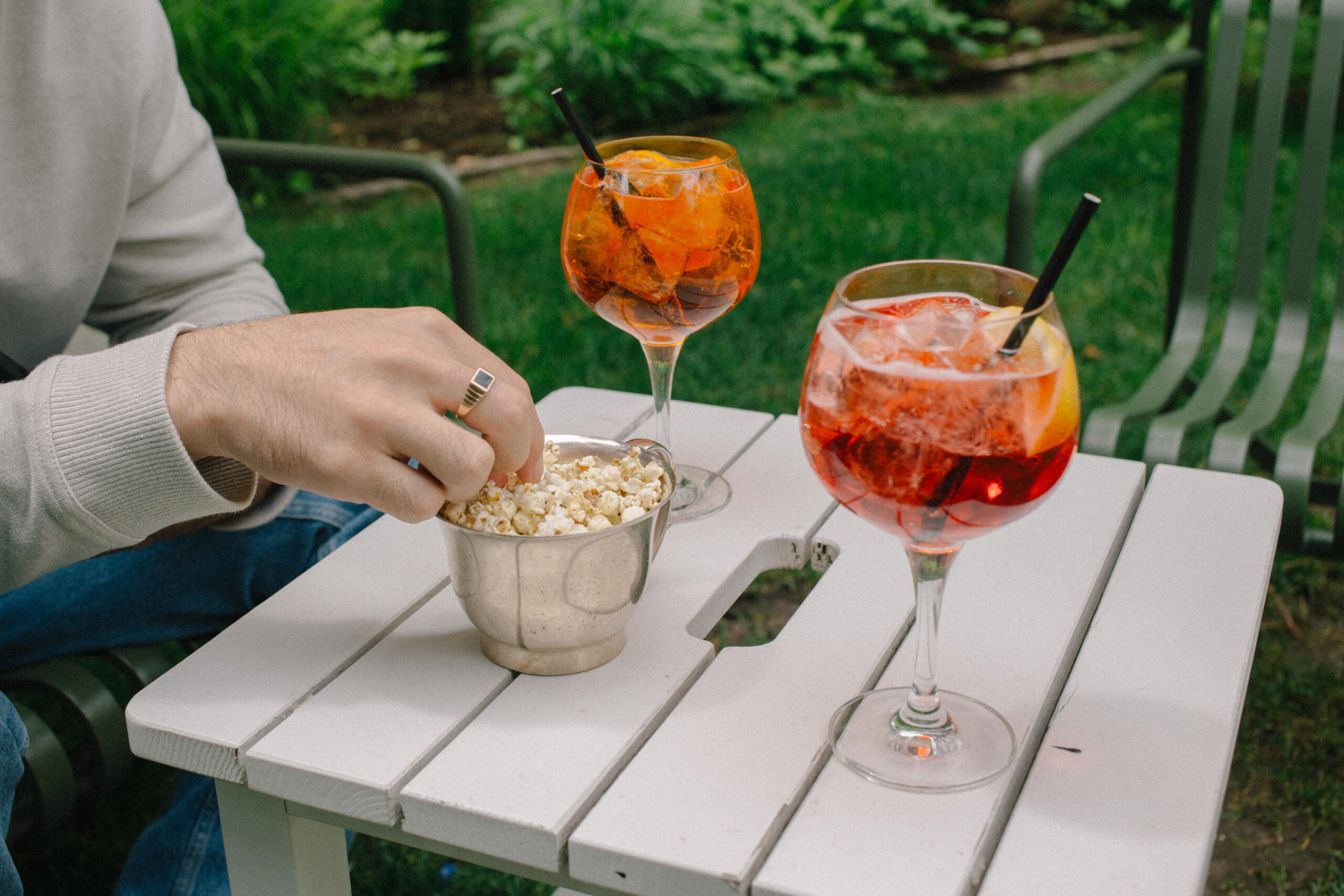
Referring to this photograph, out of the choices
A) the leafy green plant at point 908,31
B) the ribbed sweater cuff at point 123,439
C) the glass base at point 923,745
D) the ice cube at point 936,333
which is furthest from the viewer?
the leafy green plant at point 908,31

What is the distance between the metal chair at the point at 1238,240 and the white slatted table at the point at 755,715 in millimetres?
710

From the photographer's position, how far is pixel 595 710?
3.15 ft

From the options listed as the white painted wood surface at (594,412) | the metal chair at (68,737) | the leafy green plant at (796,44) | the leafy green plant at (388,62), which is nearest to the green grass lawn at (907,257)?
the leafy green plant at (796,44)

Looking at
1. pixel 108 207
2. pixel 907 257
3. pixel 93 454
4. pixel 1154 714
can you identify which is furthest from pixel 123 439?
pixel 907 257

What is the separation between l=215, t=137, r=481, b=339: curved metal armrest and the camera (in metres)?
2.05

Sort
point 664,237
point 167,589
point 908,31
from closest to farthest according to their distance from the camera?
1. point 664,237
2. point 167,589
3. point 908,31

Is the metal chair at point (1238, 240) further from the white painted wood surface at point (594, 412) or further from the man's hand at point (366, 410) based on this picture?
the man's hand at point (366, 410)

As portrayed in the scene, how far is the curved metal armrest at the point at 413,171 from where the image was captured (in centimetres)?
205

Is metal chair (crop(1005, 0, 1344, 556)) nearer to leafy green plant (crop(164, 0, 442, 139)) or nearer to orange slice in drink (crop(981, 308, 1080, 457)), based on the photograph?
orange slice in drink (crop(981, 308, 1080, 457))

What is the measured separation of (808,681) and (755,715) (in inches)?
2.6

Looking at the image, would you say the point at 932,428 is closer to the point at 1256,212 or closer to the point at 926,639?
the point at 926,639

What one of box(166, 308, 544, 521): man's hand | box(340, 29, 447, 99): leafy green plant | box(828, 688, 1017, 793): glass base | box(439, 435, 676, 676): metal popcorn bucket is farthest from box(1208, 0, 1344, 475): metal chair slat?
box(340, 29, 447, 99): leafy green plant

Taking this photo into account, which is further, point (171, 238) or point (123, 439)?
point (171, 238)

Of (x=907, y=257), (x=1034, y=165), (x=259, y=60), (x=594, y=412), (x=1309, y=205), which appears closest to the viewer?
(x=594, y=412)
